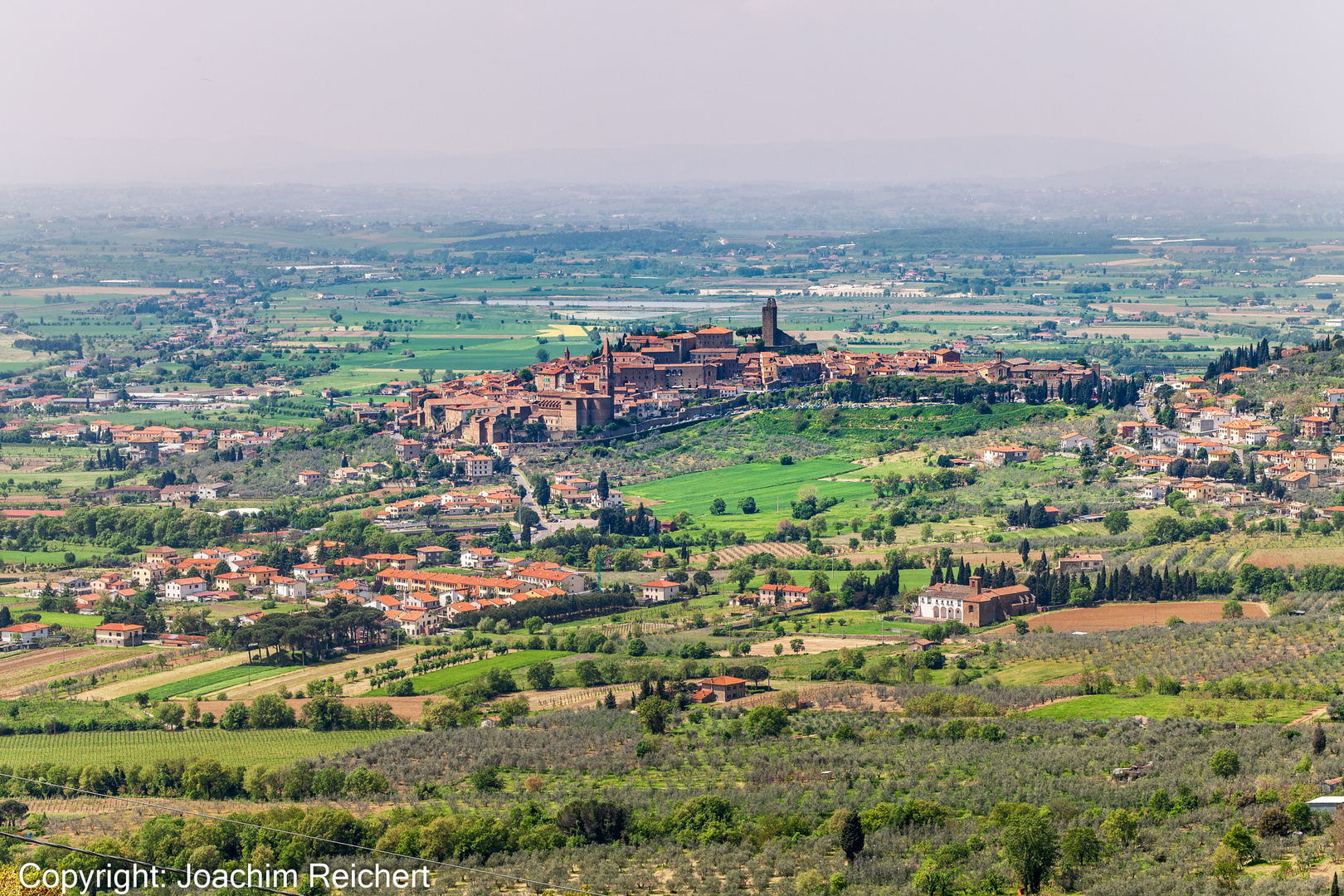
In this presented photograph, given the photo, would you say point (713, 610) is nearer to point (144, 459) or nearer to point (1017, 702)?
point (1017, 702)

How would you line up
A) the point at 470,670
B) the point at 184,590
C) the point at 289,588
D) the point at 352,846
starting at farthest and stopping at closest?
the point at 184,590 → the point at 289,588 → the point at 470,670 → the point at 352,846

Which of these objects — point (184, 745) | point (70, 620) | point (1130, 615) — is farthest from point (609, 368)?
point (184, 745)

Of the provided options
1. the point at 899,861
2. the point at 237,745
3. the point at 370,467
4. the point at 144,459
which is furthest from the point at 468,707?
the point at 144,459

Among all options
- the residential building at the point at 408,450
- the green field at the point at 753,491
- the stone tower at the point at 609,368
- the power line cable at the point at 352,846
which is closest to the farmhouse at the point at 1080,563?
the green field at the point at 753,491

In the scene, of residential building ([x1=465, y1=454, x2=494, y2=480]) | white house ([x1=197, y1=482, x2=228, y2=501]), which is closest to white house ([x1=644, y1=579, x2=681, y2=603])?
residential building ([x1=465, y1=454, x2=494, y2=480])

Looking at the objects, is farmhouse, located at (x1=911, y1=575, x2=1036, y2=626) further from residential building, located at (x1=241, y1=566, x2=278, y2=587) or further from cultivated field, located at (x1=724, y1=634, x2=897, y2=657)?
residential building, located at (x1=241, y1=566, x2=278, y2=587)

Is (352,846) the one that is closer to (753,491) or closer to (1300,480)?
(753,491)

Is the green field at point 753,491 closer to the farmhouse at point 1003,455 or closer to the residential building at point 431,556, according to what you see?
the farmhouse at point 1003,455
